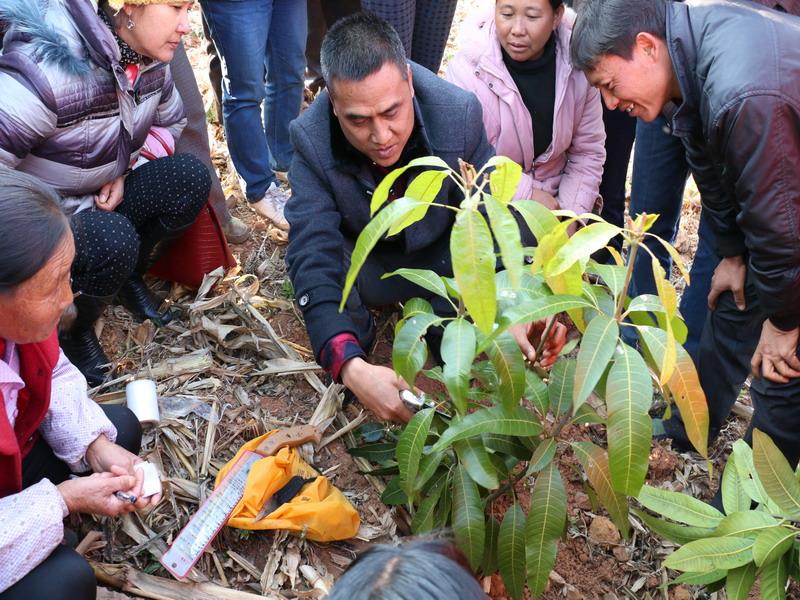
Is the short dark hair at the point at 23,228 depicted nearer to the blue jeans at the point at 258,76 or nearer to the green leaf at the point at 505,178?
the green leaf at the point at 505,178

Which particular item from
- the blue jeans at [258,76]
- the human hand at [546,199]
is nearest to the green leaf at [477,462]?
the human hand at [546,199]

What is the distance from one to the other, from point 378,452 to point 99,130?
1.39m

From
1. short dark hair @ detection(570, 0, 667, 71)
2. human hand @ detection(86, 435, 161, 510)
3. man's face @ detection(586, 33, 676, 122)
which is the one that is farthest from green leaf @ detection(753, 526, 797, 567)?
human hand @ detection(86, 435, 161, 510)

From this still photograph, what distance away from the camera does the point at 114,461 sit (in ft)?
7.50

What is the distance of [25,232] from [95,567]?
1031mm

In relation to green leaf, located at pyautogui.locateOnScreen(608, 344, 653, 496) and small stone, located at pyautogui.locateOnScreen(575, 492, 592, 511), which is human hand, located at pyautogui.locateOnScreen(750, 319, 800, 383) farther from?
green leaf, located at pyautogui.locateOnScreen(608, 344, 653, 496)

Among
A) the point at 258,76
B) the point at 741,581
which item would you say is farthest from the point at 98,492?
the point at 258,76

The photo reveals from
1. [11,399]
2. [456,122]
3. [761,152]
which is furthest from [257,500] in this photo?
[761,152]

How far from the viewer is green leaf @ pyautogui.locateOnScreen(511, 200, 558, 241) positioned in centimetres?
178

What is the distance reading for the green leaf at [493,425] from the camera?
6.33ft

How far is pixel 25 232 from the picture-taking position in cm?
183

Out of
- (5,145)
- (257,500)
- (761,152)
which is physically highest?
(761,152)

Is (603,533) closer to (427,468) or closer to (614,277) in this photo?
(427,468)

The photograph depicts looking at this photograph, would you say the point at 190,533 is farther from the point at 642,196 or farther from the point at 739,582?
the point at 642,196
